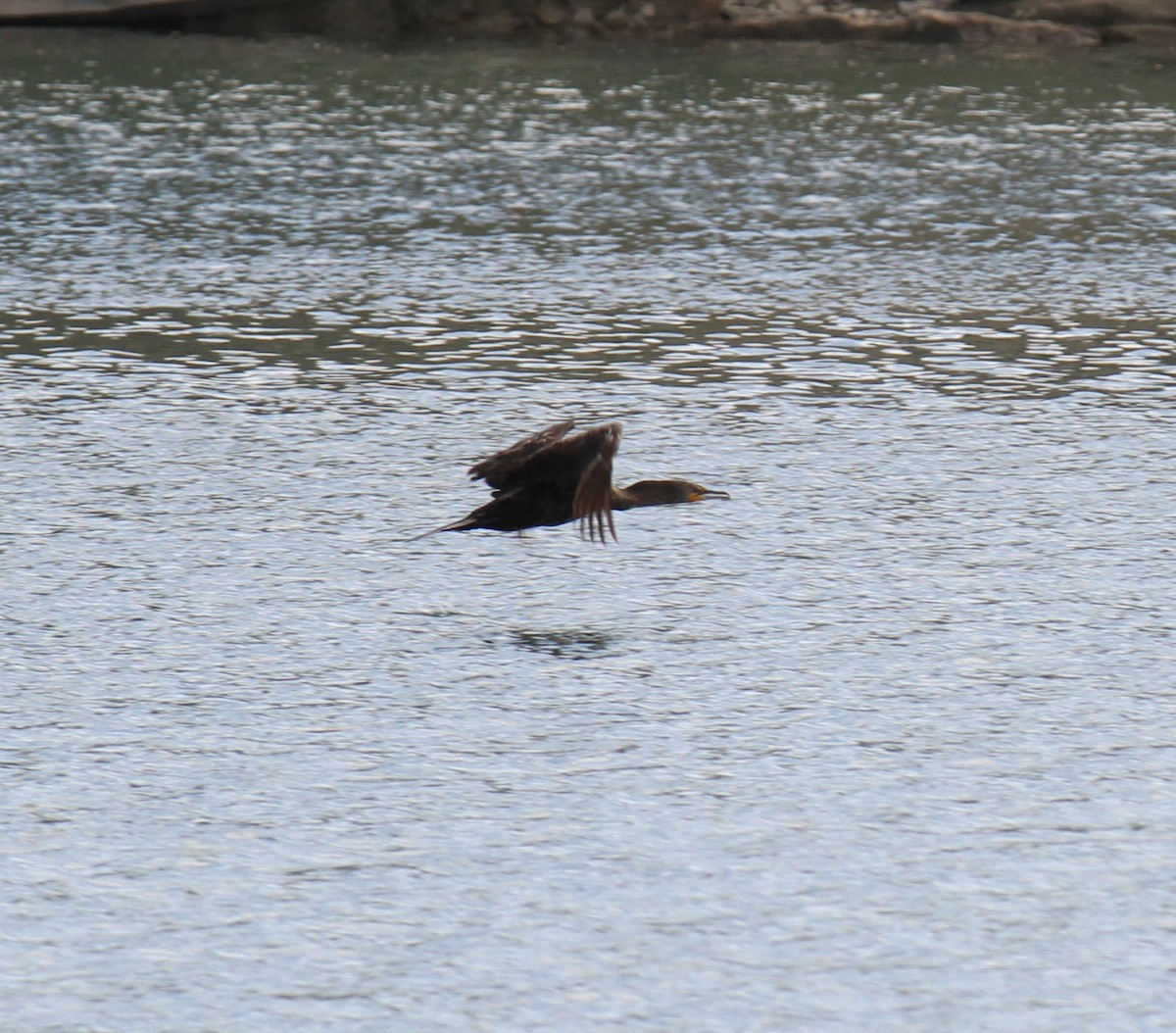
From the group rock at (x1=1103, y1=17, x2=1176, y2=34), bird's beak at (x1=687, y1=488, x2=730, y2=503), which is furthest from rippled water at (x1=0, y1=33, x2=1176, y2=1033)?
rock at (x1=1103, y1=17, x2=1176, y2=34)

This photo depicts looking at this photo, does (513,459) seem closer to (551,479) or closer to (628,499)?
(551,479)

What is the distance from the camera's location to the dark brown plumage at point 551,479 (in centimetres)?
581

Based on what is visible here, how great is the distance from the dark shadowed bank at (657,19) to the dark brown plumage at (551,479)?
1257cm

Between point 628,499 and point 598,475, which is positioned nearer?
point 598,475

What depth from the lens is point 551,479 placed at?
592 centimetres

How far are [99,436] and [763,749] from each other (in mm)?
3574

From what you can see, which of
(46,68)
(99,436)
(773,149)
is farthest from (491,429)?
(46,68)

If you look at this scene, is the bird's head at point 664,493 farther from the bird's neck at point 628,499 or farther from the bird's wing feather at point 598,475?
the bird's wing feather at point 598,475

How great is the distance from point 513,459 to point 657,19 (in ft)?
42.2

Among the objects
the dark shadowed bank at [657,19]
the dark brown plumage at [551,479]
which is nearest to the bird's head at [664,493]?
the dark brown plumage at [551,479]

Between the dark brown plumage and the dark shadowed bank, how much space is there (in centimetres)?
1257

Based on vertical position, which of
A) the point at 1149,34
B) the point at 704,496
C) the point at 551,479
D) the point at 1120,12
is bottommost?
the point at 704,496

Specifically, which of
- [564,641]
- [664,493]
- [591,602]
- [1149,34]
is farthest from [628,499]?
[1149,34]

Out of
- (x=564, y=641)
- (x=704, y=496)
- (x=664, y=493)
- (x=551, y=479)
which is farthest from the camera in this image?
(x=704, y=496)
